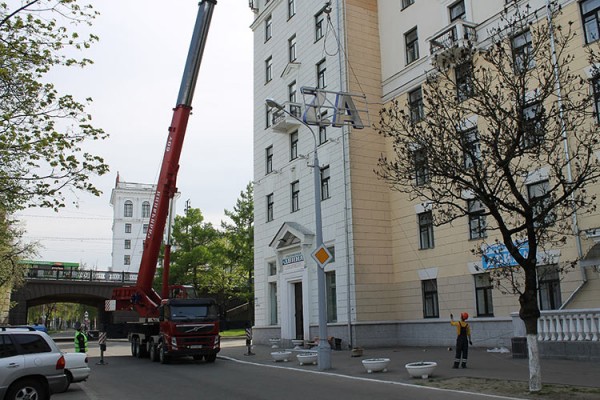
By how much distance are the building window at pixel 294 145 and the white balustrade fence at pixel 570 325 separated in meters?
17.8

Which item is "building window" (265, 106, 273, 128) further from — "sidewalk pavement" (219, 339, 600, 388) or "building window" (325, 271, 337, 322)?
"sidewalk pavement" (219, 339, 600, 388)

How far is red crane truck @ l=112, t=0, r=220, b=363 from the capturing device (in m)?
22.1

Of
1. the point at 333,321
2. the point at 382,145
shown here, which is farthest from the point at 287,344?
the point at 382,145

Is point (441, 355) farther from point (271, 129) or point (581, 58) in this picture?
point (271, 129)

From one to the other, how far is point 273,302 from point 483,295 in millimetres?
14001

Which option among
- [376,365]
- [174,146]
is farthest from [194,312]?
[376,365]

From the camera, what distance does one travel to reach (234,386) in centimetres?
1470

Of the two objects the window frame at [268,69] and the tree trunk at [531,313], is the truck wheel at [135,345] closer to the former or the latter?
the window frame at [268,69]

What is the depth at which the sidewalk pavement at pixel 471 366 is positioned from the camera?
45.8 ft

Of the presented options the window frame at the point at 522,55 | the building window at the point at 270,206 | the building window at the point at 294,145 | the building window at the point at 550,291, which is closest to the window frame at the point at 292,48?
the building window at the point at 294,145

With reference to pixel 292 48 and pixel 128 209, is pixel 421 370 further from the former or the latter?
pixel 128 209

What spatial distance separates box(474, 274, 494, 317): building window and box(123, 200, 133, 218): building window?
9321 centimetres

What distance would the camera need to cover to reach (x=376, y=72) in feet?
98.4

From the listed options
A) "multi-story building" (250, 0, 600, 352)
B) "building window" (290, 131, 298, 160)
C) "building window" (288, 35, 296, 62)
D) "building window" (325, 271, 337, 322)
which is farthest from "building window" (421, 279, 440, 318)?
"building window" (288, 35, 296, 62)
